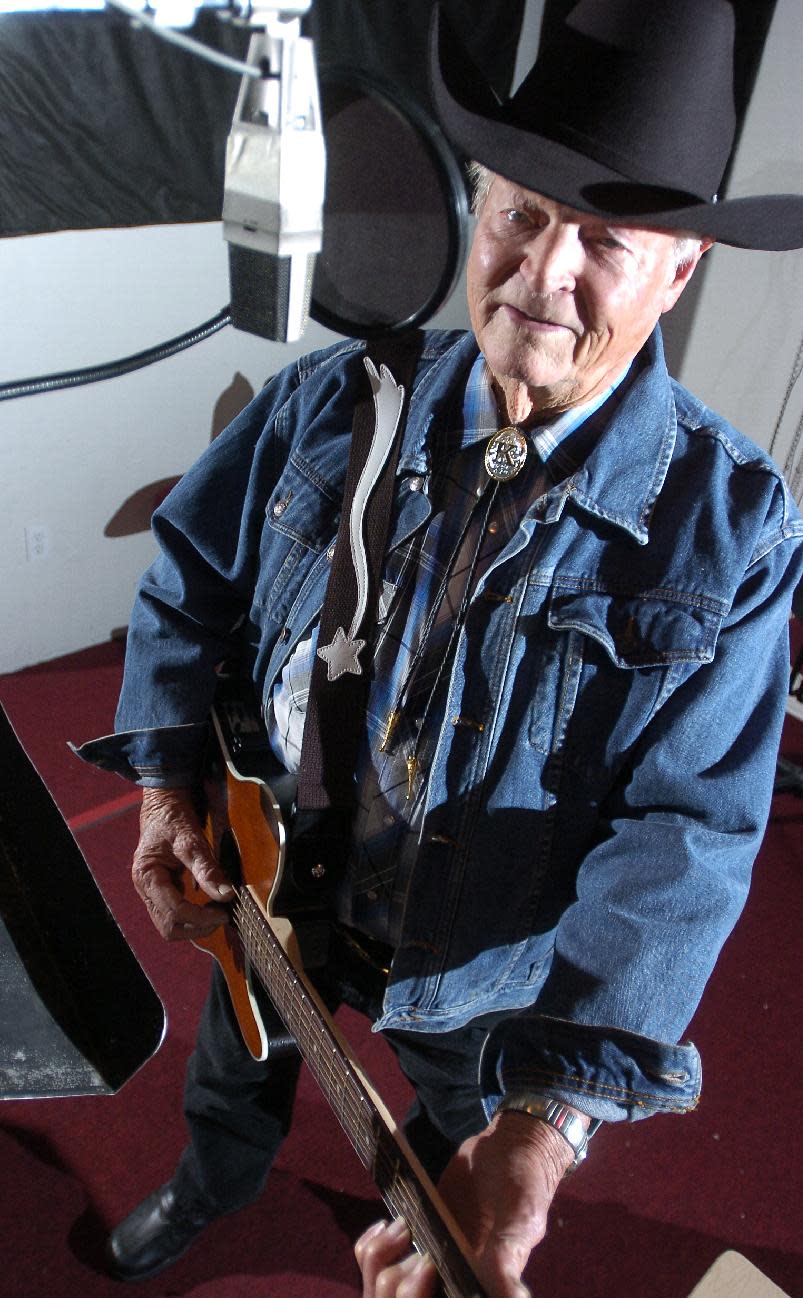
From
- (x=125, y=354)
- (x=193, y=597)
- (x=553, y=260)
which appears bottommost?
(x=125, y=354)

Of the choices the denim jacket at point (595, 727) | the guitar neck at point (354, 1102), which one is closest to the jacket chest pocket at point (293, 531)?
the denim jacket at point (595, 727)

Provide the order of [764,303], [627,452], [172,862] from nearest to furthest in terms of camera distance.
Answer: [627,452]
[172,862]
[764,303]

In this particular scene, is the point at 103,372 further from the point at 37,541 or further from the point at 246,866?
the point at 37,541

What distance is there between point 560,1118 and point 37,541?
2.50 meters

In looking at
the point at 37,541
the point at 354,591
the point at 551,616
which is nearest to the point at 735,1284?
the point at 551,616

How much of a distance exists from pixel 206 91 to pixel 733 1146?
111 inches

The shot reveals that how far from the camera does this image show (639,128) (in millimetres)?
867

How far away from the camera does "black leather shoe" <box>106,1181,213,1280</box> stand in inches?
64.3

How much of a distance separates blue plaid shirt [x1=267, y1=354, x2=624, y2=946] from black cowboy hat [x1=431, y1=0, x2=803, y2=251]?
218 mm

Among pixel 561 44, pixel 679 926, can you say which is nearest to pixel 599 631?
pixel 679 926

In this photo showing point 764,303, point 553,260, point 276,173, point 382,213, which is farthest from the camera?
point 764,303

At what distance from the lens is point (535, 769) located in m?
1.04

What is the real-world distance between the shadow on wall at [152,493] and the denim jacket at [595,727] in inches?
79.1

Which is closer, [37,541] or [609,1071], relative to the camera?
[609,1071]
